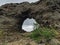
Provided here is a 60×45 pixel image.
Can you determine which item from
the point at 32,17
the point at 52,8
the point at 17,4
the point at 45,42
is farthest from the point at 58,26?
the point at 17,4

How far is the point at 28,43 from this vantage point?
13.2 metres

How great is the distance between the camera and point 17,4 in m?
26.4

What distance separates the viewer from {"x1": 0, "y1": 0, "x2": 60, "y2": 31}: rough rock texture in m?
20.8

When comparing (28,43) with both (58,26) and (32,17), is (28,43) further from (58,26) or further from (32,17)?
(32,17)

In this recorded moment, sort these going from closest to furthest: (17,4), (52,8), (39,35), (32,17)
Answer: (39,35) < (52,8) < (32,17) < (17,4)

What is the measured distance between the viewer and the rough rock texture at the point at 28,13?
20830mm

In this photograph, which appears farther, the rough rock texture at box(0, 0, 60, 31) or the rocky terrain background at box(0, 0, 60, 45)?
the rough rock texture at box(0, 0, 60, 31)

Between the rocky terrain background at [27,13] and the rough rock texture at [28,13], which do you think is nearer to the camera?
the rocky terrain background at [27,13]

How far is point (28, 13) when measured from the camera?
25.4 m

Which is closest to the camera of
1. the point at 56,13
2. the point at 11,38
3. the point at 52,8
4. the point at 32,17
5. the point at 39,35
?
the point at 39,35

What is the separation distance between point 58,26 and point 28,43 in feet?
14.2

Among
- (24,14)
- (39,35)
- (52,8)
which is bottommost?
(24,14)

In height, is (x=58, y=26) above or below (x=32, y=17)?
above

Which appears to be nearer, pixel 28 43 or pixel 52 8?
pixel 28 43
